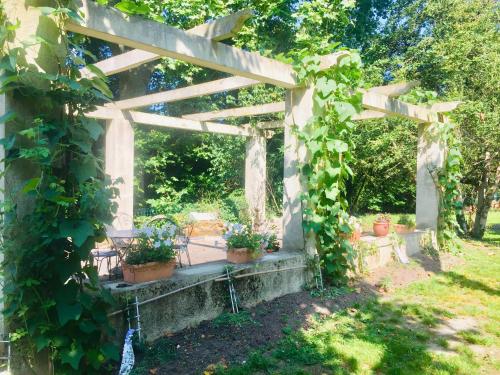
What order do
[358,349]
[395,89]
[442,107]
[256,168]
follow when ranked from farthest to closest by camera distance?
[256,168]
[442,107]
[395,89]
[358,349]

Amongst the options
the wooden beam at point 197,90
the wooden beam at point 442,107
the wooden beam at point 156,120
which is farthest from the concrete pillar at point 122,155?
the wooden beam at point 442,107

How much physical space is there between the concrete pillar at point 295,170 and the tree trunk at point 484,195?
660 centimetres

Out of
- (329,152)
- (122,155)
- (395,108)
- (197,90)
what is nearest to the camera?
(329,152)

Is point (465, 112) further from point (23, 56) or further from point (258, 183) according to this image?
point (23, 56)

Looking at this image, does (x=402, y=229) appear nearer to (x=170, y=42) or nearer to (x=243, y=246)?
(x=243, y=246)

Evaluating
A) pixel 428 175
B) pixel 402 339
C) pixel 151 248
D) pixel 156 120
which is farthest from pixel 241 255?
pixel 428 175

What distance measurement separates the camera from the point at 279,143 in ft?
42.2

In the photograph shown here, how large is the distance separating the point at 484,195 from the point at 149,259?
9171 mm

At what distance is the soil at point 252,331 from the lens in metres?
3.24

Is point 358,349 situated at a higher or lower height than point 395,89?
lower

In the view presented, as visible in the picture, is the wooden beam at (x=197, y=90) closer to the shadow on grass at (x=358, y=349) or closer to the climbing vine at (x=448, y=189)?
the shadow on grass at (x=358, y=349)

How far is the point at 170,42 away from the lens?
3703 mm

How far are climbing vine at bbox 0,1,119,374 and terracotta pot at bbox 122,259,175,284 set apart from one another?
73cm

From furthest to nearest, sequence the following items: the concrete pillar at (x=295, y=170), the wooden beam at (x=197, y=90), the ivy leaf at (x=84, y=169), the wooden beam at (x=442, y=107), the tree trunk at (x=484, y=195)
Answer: the tree trunk at (x=484, y=195), the wooden beam at (x=442, y=107), the wooden beam at (x=197, y=90), the concrete pillar at (x=295, y=170), the ivy leaf at (x=84, y=169)
